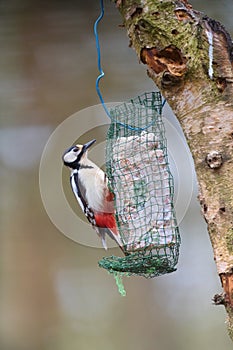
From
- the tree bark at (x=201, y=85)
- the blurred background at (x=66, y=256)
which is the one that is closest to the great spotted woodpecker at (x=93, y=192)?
the tree bark at (x=201, y=85)

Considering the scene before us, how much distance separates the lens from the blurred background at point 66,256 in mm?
2664

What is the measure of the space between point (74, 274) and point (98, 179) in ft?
3.55

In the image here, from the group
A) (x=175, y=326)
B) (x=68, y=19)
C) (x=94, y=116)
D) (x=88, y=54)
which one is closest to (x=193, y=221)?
(x=175, y=326)

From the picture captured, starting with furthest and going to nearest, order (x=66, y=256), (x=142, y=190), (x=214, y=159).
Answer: (x=66, y=256) → (x=142, y=190) → (x=214, y=159)

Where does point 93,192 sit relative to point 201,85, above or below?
below

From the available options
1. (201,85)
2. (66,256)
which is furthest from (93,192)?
(66,256)

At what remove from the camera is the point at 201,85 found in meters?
1.02

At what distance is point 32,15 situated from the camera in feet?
8.50

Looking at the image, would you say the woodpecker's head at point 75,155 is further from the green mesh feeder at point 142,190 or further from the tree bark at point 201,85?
the tree bark at point 201,85

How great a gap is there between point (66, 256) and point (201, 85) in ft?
6.00

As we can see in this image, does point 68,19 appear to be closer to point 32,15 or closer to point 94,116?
point 32,15

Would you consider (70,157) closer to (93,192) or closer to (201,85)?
(93,192)

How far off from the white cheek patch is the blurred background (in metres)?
0.85

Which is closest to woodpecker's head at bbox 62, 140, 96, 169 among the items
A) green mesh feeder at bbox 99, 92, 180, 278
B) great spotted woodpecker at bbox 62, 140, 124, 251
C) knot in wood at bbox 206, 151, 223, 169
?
great spotted woodpecker at bbox 62, 140, 124, 251
